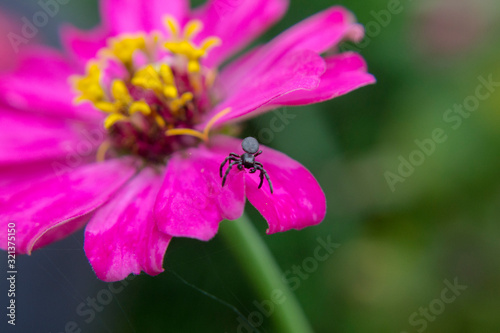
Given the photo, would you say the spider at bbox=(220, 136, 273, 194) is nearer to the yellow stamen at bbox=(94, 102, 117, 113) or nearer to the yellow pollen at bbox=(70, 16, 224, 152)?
the yellow pollen at bbox=(70, 16, 224, 152)

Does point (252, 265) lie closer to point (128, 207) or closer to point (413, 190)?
point (128, 207)

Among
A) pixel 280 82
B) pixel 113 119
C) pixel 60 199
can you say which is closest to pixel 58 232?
pixel 60 199

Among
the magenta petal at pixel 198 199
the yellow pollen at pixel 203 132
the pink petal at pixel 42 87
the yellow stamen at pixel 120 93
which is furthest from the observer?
the pink petal at pixel 42 87

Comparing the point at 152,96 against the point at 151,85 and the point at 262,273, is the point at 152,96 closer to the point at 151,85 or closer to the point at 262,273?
the point at 151,85

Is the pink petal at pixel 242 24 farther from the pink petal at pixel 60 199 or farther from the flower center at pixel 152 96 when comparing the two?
the pink petal at pixel 60 199

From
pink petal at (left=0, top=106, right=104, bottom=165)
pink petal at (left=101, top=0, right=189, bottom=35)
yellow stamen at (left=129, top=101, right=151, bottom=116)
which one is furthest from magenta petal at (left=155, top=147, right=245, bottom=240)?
pink petal at (left=101, top=0, right=189, bottom=35)

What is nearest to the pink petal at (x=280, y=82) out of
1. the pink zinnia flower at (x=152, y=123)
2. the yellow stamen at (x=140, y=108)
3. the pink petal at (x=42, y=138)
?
the pink zinnia flower at (x=152, y=123)
